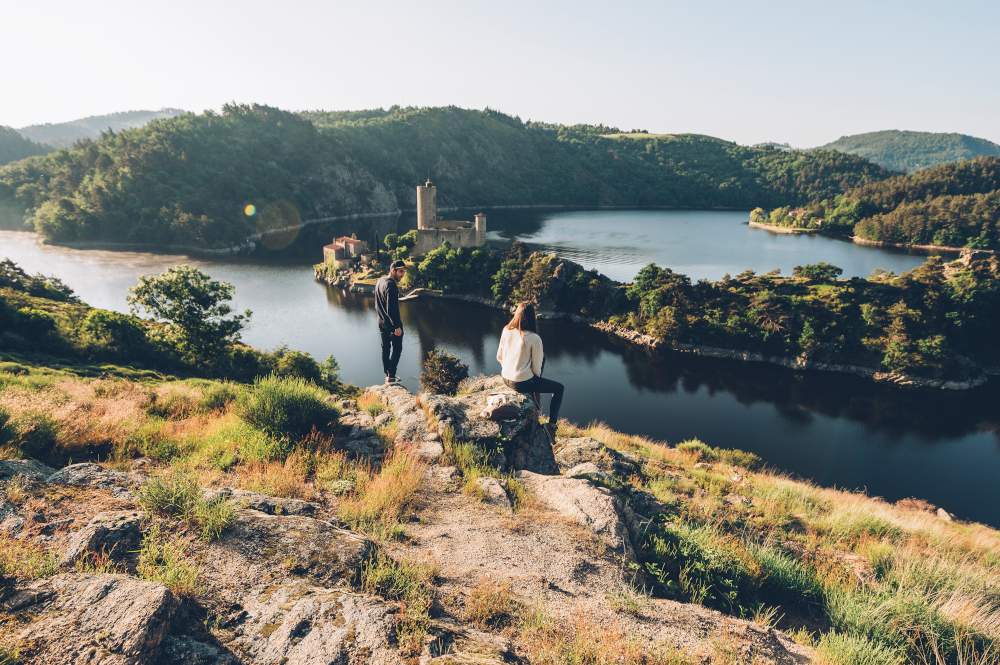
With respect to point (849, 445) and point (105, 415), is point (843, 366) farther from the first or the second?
point (105, 415)

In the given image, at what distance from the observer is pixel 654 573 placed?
490cm

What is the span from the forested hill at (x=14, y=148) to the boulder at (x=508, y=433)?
221m

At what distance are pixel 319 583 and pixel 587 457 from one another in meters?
6.55

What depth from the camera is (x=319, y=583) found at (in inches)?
143

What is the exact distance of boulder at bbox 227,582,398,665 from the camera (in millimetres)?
2908

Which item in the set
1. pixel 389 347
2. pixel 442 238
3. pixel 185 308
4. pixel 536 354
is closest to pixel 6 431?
pixel 389 347

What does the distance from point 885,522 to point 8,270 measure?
53216 millimetres

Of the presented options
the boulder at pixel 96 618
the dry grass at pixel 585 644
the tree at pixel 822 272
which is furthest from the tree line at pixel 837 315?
the boulder at pixel 96 618

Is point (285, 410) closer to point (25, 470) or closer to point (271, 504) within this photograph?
point (271, 504)

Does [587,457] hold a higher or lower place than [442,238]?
lower

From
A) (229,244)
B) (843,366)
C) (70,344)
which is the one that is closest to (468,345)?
(70,344)

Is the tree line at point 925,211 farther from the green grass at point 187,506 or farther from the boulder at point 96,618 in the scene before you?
the boulder at point 96,618

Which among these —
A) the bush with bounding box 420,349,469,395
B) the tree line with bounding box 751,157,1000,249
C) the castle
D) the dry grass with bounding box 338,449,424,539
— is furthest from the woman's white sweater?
the tree line with bounding box 751,157,1000,249

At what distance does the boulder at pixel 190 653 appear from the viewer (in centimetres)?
267
